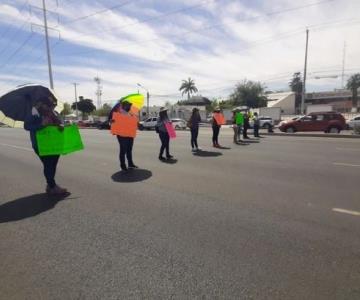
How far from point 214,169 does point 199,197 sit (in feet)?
9.18

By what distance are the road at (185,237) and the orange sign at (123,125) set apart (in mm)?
1232

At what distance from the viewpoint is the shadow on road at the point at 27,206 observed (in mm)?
5301

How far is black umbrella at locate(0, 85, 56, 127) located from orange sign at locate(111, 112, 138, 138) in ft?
7.58

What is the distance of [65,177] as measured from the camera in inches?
325

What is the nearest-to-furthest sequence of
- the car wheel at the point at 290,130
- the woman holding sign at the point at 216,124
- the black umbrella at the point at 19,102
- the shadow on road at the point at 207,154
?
the black umbrella at the point at 19,102 < the shadow on road at the point at 207,154 < the woman holding sign at the point at 216,124 < the car wheel at the point at 290,130

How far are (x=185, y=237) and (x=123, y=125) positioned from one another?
4.85 metres

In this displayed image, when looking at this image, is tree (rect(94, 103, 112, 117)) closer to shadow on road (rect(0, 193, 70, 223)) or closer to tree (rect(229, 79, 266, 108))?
tree (rect(229, 79, 266, 108))

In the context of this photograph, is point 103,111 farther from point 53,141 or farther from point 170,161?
point 53,141

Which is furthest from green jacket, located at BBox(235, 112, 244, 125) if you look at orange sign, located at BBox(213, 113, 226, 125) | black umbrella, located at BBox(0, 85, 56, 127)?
black umbrella, located at BBox(0, 85, 56, 127)

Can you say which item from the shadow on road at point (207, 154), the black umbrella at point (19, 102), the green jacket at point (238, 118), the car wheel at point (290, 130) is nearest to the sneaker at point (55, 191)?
the black umbrella at point (19, 102)

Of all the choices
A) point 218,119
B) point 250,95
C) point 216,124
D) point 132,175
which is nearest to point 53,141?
point 132,175

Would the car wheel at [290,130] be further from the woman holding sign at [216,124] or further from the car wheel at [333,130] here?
the woman holding sign at [216,124]

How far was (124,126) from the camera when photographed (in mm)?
8602

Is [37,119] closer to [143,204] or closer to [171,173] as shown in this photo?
[143,204]
